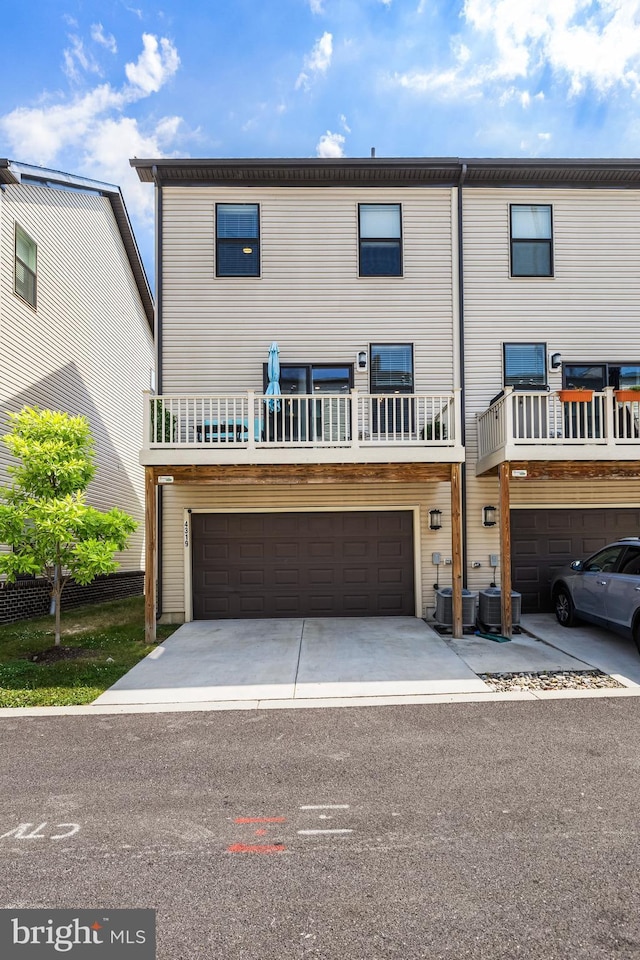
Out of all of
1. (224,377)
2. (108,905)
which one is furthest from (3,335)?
(108,905)

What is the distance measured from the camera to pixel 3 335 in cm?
977

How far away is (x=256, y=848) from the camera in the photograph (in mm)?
3117

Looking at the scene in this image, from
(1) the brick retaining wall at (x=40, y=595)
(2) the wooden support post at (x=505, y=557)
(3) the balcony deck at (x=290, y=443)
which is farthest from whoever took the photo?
(1) the brick retaining wall at (x=40, y=595)

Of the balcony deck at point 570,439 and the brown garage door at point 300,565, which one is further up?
the balcony deck at point 570,439

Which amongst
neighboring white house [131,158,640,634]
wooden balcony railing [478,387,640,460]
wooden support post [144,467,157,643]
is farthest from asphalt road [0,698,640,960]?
neighboring white house [131,158,640,634]

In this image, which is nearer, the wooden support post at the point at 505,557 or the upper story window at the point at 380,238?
the wooden support post at the point at 505,557

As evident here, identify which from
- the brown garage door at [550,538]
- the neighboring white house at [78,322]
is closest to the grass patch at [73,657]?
the neighboring white house at [78,322]

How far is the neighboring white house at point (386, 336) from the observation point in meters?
10.1

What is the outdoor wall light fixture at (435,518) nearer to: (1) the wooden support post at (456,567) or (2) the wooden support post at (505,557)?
(1) the wooden support post at (456,567)

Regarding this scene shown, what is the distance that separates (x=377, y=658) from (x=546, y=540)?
5.08 meters

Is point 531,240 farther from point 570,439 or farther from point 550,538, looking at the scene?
point 550,538

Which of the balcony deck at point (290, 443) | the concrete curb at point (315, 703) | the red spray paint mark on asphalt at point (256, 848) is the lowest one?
the concrete curb at point (315, 703)

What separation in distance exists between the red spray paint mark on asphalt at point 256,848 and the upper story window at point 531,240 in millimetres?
10889

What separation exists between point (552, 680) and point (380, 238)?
8.91 meters
